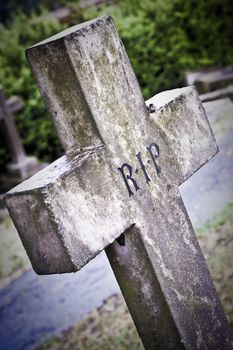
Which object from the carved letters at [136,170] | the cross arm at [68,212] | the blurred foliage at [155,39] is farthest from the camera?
the blurred foliage at [155,39]

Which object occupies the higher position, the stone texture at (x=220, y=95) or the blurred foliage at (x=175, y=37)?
the blurred foliage at (x=175, y=37)

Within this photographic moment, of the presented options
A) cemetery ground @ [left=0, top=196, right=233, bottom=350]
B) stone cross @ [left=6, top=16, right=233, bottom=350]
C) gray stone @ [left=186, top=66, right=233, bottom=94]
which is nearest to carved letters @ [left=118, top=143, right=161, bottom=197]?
stone cross @ [left=6, top=16, right=233, bottom=350]

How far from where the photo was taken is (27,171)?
23.5 feet

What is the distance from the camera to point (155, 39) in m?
8.21

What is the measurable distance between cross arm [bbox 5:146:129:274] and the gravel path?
238cm

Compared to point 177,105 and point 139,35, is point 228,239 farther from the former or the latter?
point 139,35

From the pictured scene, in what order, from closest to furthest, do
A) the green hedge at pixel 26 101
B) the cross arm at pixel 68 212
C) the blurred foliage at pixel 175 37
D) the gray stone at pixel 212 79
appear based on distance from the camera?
the cross arm at pixel 68 212
the gray stone at pixel 212 79
the green hedge at pixel 26 101
the blurred foliage at pixel 175 37

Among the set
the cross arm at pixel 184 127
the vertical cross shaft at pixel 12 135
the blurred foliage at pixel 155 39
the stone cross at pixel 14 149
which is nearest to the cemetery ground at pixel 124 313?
the cross arm at pixel 184 127

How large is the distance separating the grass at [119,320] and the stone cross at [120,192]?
1.40 metres

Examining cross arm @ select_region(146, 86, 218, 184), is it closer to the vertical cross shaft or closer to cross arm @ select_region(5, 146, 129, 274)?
cross arm @ select_region(5, 146, 129, 274)

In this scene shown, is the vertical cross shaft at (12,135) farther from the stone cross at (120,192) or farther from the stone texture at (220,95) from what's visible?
the stone cross at (120,192)

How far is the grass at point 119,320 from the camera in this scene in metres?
3.18

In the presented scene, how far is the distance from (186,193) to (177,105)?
3090mm

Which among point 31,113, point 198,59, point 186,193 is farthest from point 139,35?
point 186,193
